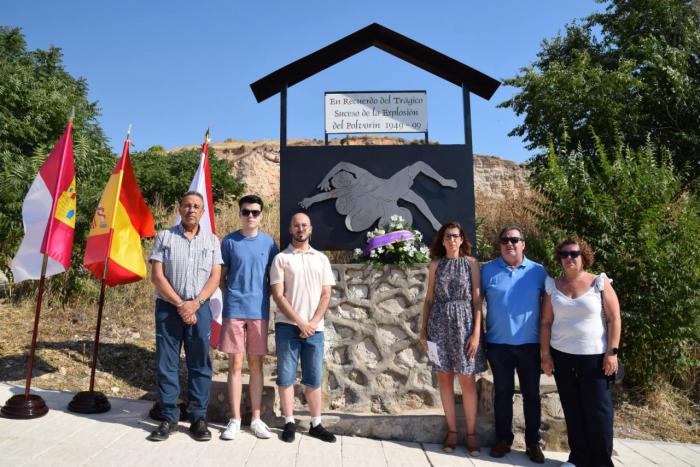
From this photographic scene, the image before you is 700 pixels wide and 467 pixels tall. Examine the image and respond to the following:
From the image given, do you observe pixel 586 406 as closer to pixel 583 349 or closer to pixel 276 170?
pixel 583 349

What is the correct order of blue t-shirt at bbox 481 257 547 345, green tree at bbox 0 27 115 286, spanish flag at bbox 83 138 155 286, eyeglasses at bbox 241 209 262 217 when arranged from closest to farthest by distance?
blue t-shirt at bbox 481 257 547 345, eyeglasses at bbox 241 209 262 217, spanish flag at bbox 83 138 155 286, green tree at bbox 0 27 115 286

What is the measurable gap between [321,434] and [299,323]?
89cm

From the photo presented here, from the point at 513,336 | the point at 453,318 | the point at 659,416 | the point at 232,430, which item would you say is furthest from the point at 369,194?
the point at 659,416

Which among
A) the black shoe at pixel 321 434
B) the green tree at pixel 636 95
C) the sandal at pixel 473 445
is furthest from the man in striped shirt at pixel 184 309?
the green tree at pixel 636 95

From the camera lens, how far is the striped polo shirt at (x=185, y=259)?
3914mm

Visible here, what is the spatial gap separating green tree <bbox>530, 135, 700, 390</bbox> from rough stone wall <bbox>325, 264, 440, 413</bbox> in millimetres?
1883

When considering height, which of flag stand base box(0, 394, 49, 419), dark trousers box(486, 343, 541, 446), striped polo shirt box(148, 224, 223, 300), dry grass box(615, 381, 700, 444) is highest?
striped polo shirt box(148, 224, 223, 300)

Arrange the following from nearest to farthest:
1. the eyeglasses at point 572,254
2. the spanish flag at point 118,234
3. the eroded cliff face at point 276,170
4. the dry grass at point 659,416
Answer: the eyeglasses at point 572,254 → the spanish flag at point 118,234 → the dry grass at point 659,416 → the eroded cliff face at point 276,170

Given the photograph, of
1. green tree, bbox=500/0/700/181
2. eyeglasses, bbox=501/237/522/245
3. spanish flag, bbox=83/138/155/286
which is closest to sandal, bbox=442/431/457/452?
eyeglasses, bbox=501/237/522/245

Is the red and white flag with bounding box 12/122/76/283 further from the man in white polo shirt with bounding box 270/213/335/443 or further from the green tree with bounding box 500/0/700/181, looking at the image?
the green tree with bounding box 500/0/700/181

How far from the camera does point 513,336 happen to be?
3629 millimetres

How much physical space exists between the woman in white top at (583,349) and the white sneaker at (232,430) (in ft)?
7.57

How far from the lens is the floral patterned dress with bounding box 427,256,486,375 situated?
12.3 ft

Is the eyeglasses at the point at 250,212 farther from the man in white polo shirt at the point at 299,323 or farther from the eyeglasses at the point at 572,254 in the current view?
the eyeglasses at the point at 572,254
